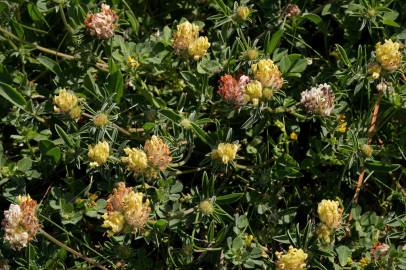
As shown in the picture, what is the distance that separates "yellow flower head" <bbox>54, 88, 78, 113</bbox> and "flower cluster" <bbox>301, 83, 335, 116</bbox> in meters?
1.10

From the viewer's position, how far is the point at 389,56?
3.03 m

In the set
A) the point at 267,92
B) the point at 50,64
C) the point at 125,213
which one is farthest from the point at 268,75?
the point at 50,64

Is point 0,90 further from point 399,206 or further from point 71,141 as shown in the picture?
point 399,206

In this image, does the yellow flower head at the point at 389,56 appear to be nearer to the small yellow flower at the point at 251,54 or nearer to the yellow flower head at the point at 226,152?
the small yellow flower at the point at 251,54

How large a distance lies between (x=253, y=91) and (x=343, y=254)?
35.0 inches

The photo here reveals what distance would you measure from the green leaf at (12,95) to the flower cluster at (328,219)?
1597 mm

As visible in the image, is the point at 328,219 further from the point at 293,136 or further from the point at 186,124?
the point at 186,124

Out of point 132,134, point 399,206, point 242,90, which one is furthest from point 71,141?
point 399,206

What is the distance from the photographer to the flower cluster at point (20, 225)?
9.09 ft

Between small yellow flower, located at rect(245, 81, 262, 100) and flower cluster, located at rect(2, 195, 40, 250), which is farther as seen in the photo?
small yellow flower, located at rect(245, 81, 262, 100)

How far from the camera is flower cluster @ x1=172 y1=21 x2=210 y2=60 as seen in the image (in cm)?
303

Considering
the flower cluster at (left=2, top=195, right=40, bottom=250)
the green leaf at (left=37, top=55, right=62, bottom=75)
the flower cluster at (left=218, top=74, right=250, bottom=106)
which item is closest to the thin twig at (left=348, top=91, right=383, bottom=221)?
the flower cluster at (left=218, top=74, right=250, bottom=106)

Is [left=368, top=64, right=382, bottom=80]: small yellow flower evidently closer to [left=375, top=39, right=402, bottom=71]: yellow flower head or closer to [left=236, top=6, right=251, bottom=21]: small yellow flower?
[left=375, top=39, right=402, bottom=71]: yellow flower head

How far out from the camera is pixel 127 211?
268 cm
